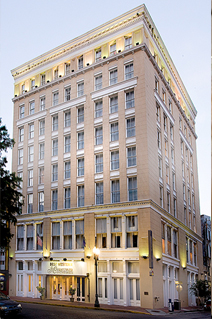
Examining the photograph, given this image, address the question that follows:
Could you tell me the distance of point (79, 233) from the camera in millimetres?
43875

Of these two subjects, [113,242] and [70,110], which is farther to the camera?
[70,110]

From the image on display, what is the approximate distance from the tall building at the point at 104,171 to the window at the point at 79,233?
127mm

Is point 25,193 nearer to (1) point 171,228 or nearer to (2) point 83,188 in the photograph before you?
(2) point 83,188

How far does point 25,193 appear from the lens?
5119 centimetres

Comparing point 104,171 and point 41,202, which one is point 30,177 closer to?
point 41,202

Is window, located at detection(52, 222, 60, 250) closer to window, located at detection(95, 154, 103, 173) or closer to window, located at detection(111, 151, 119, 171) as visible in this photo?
window, located at detection(95, 154, 103, 173)

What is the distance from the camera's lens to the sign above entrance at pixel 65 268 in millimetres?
41281

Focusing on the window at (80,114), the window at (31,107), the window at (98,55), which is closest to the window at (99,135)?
the window at (80,114)

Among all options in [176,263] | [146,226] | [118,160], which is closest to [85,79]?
[118,160]

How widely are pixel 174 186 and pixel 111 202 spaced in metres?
13.3

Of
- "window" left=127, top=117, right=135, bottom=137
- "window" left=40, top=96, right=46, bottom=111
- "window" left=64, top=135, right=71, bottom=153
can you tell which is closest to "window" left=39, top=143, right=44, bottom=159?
"window" left=64, top=135, right=71, bottom=153

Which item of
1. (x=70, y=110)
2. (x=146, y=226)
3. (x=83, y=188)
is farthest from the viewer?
(x=70, y=110)

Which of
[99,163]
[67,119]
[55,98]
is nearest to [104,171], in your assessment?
[99,163]

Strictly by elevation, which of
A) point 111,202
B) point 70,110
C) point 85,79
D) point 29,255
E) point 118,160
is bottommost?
point 29,255
